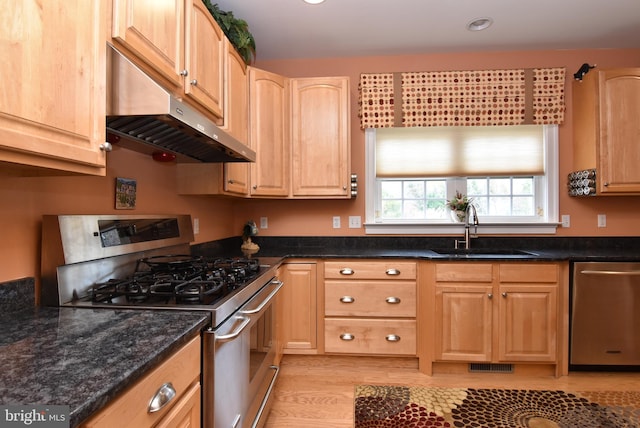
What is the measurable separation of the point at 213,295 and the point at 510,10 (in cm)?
270

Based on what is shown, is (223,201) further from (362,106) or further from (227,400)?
(227,400)

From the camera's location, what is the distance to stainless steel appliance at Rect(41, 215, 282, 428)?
1.12 meters

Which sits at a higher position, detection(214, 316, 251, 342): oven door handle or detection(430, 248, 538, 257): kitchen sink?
detection(430, 248, 538, 257): kitchen sink

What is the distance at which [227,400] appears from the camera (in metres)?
1.18

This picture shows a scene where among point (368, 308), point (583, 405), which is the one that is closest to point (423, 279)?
point (368, 308)

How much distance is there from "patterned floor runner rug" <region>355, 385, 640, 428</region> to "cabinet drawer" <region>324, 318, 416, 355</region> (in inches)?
10.6

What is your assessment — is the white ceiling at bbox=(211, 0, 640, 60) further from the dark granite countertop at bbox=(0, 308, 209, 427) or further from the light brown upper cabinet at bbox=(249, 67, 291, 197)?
the dark granite countertop at bbox=(0, 308, 209, 427)

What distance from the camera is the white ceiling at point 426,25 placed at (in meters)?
2.27

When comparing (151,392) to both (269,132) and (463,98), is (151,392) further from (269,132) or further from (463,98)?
(463,98)

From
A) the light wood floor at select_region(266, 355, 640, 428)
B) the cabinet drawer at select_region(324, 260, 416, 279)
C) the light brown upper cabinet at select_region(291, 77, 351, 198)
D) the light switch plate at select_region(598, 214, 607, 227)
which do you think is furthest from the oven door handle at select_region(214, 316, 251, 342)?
the light switch plate at select_region(598, 214, 607, 227)

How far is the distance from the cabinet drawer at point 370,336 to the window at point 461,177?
860 millimetres

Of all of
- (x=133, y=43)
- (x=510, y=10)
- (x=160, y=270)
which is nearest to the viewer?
(x=133, y=43)

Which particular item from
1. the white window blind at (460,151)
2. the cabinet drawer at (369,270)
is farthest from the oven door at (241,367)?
the white window blind at (460,151)

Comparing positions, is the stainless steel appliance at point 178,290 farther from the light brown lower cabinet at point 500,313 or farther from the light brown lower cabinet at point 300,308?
the light brown lower cabinet at point 500,313
